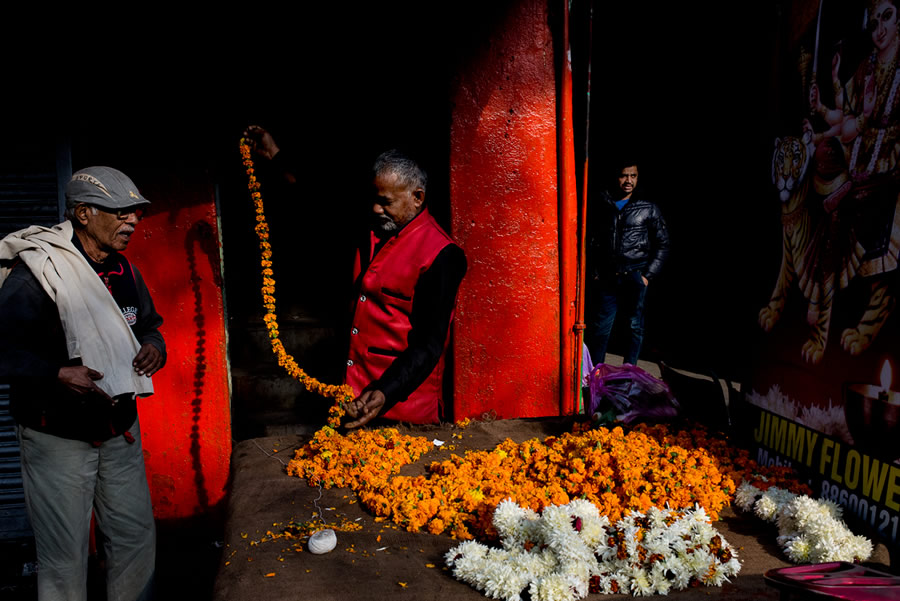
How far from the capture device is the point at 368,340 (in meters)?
3.66

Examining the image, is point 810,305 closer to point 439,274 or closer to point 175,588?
point 439,274

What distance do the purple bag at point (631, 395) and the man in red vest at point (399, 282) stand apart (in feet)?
3.16

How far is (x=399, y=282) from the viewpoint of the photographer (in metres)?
3.54

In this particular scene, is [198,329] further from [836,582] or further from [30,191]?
[836,582]

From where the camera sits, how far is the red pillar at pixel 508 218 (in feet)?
13.9

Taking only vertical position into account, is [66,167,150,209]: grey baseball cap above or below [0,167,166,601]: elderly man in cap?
above

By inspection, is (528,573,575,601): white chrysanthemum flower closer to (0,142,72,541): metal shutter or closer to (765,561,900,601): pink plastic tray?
(765,561,900,601): pink plastic tray

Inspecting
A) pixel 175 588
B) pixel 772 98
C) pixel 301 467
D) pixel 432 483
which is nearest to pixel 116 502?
pixel 301 467

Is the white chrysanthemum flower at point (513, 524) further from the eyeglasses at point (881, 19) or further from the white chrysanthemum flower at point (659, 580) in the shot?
the eyeglasses at point (881, 19)

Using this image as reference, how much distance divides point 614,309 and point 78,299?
206 inches

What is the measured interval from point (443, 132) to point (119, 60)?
2.20m

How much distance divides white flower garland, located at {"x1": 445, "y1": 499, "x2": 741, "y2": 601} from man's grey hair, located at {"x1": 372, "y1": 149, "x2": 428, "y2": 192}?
6.77ft

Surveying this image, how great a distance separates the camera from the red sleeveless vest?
11.6 feet

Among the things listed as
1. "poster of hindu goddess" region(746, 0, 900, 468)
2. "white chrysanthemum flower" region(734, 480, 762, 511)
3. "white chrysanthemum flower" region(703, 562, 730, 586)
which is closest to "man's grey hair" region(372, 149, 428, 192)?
"poster of hindu goddess" region(746, 0, 900, 468)
